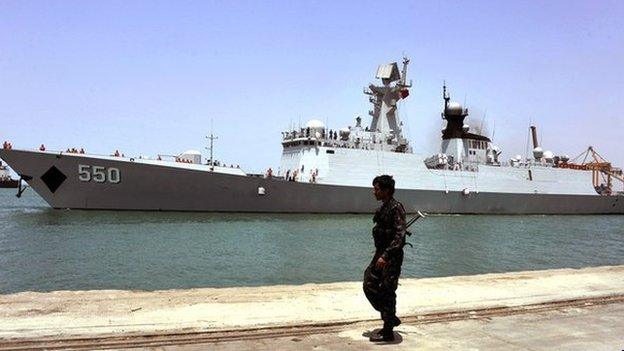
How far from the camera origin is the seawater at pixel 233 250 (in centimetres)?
1041

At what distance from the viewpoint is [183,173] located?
24.6 metres

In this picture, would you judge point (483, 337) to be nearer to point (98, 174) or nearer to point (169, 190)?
point (169, 190)

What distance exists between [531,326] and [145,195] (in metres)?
22.8

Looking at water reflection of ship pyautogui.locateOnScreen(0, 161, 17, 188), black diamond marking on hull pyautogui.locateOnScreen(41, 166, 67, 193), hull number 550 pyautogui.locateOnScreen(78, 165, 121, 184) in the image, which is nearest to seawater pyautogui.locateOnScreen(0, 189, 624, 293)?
black diamond marking on hull pyautogui.locateOnScreen(41, 166, 67, 193)

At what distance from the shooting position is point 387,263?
151 inches

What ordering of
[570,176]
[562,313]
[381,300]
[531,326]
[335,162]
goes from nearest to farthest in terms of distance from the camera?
[381,300]
[531,326]
[562,313]
[335,162]
[570,176]

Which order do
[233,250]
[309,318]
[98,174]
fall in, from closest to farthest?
[309,318]
[233,250]
[98,174]

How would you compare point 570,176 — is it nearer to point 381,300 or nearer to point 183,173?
point 183,173

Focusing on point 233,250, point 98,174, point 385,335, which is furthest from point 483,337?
point 98,174

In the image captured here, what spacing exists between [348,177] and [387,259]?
24.6 m

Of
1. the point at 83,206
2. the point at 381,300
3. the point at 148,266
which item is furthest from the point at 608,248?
the point at 83,206

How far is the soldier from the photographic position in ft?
12.5

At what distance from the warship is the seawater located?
119cm

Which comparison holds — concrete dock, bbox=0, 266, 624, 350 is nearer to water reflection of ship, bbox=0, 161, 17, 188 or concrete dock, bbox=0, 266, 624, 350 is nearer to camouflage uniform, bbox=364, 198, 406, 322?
camouflage uniform, bbox=364, 198, 406, 322
